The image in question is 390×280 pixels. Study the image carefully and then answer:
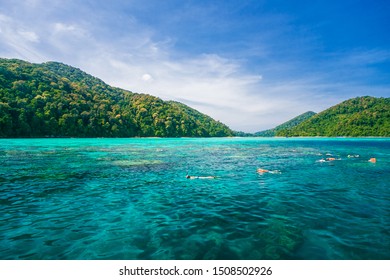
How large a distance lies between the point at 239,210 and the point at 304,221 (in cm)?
375

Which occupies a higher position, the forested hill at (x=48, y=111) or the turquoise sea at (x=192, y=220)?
the forested hill at (x=48, y=111)

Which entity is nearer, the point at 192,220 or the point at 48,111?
the point at 192,220

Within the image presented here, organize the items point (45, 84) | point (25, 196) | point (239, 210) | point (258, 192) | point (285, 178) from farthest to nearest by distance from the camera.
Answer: point (45, 84), point (285, 178), point (258, 192), point (25, 196), point (239, 210)

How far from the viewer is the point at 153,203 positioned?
14.9m

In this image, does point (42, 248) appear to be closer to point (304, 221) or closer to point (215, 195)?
point (215, 195)

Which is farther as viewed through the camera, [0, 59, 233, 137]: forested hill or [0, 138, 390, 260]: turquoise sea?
[0, 59, 233, 137]: forested hill

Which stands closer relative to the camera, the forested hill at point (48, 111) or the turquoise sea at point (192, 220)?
the turquoise sea at point (192, 220)

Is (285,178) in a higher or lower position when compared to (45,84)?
lower

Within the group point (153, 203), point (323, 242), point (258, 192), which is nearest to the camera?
point (323, 242)

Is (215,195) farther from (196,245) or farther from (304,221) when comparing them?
(196,245)

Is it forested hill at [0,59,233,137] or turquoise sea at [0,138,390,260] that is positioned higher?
forested hill at [0,59,233,137]

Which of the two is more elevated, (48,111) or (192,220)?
(48,111)

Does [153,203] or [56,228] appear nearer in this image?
[56,228]

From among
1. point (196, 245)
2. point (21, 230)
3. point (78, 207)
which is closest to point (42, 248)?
point (21, 230)
